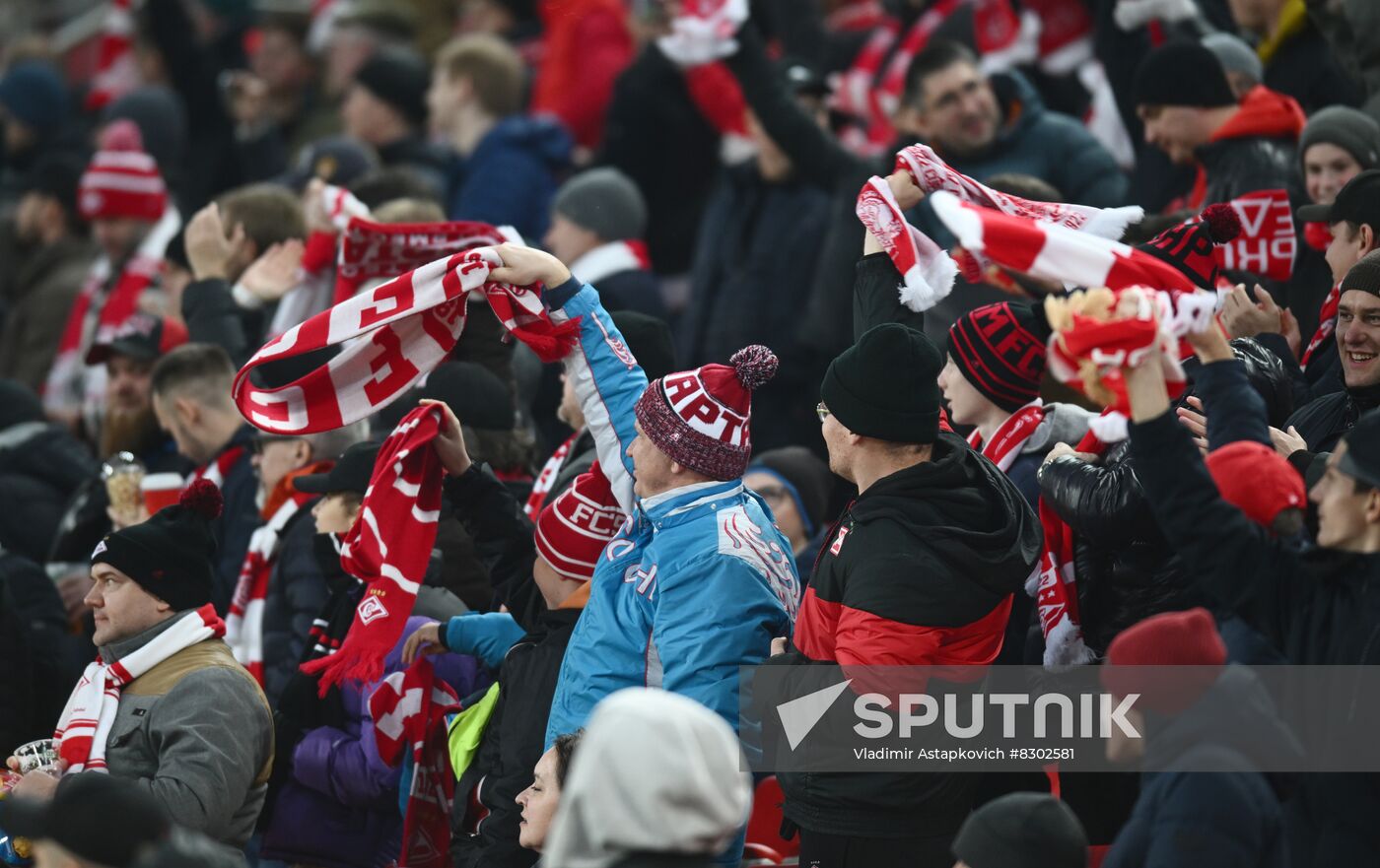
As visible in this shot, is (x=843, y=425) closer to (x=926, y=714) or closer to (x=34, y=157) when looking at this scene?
(x=926, y=714)

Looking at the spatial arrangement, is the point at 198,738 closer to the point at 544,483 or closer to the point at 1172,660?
the point at 544,483

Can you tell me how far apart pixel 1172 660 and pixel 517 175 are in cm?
675

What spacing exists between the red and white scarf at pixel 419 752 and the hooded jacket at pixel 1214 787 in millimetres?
2507

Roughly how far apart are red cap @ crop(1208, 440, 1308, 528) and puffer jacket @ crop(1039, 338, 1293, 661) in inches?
17.9

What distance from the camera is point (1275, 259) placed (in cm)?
688

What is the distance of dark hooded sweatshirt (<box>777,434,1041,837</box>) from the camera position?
4742 mm

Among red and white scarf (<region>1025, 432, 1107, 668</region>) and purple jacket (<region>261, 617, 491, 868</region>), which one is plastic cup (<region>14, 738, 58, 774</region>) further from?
red and white scarf (<region>1025, 432, 1107, 668</region>)

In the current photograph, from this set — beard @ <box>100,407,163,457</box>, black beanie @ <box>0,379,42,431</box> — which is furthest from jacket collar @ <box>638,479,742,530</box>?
black beanie @ <box>0,379,42,431</box>

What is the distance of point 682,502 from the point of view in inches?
207

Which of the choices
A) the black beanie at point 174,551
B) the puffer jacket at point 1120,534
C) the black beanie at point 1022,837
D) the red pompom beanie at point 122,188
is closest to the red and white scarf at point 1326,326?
the puffer jacket at point 1120,534

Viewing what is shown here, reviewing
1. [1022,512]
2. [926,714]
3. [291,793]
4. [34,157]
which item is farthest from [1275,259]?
[34,157]

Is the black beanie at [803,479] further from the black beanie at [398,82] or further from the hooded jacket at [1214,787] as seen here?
the black beanie at [398,82]

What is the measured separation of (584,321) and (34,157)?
913cm

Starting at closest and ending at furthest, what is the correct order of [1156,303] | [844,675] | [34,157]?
[1156,303], [844,675], [34,157]
